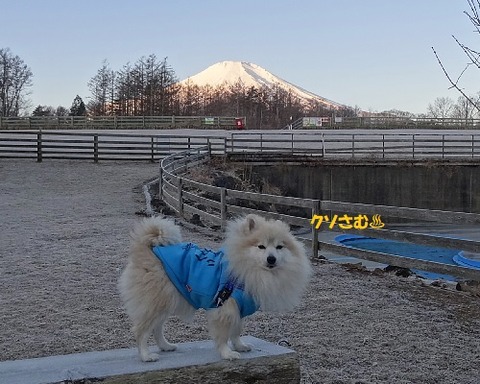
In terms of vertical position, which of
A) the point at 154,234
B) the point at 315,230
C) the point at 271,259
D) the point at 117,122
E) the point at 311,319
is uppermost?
the point at 117,122

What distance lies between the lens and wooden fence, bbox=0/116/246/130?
204ft

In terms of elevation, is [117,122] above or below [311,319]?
above

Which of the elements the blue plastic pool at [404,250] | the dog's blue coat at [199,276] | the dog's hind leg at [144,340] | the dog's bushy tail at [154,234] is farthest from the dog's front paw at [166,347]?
the blue plastic pool at [404,250]

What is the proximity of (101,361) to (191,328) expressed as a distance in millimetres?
2397

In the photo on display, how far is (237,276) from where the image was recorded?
4410 millimetres

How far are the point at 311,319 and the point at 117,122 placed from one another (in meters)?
57.4

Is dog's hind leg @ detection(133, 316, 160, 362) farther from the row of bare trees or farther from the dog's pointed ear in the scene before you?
the row of bare trees

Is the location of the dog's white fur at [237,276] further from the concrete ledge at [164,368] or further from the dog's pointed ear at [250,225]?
the concrete ledge at [164,368]

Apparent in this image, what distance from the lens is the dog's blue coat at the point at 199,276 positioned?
4.44 meters

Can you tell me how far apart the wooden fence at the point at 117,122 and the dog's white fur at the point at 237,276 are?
58.3 meters

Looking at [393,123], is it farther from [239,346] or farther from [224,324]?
[224,324]

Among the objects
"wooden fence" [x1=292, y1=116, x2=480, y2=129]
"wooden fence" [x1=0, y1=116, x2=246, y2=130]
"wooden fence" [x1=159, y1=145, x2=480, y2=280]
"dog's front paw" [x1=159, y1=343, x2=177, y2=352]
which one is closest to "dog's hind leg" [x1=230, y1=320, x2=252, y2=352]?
"dog's front paw" [x1=159, y1=343, x2=177, y2=352]

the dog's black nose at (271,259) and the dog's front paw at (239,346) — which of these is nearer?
the dog's black nose at (271,259)

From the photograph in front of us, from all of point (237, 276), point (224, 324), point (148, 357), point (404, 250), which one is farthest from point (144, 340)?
point (404, 250)
